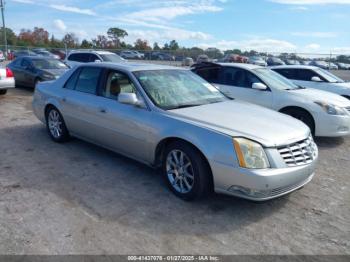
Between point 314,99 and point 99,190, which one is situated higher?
point 314,99

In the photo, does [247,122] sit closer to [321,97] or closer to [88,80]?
[88,80]

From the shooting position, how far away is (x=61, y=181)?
4.31m

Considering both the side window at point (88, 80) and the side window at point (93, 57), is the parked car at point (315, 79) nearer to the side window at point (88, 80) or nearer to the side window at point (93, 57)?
the side window at point (88, 80)

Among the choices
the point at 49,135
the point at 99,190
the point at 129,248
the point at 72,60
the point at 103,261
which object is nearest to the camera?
the point at 103,261

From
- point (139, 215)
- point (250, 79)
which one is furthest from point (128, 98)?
point (250, 79)

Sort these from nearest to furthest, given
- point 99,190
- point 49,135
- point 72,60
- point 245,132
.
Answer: point 245,132
point 99,190
point 49,135
point 72,60

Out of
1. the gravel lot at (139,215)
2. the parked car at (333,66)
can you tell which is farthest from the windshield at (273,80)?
the parked car at (333,66)

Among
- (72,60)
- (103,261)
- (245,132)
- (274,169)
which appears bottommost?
(103,261)

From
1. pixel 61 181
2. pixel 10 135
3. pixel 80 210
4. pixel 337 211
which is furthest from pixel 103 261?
pixel 10 135

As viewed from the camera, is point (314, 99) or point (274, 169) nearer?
point (274, 169)

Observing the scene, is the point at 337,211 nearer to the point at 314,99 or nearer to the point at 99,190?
the point at 99,190

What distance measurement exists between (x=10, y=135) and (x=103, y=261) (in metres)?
4.71

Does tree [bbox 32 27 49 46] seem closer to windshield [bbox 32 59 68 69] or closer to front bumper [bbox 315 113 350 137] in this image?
windshield [bbox 32 59 68 69]

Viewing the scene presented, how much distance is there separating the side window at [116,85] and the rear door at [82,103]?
22 centimetres
